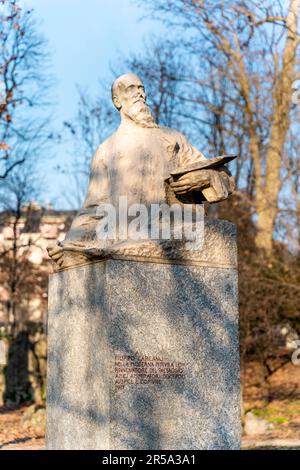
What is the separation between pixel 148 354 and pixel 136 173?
5.27 ft

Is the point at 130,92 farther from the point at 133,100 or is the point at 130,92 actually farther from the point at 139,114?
the point at 139,114

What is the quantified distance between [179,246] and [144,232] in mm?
308

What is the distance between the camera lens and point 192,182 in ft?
19.4

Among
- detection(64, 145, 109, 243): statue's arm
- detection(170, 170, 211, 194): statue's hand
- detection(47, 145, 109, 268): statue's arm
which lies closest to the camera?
detection(170, 170, 211, 194): statue's hand

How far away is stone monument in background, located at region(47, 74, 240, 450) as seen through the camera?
17.3 feet

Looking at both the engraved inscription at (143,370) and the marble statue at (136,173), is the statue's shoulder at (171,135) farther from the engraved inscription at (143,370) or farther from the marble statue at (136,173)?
the engraved inscription at (143,370)

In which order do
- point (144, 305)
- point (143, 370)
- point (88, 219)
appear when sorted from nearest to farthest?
point (143, 370) → point (144, 305) → point (88, 219)

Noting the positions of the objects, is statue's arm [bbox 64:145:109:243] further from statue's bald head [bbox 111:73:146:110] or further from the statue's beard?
statue's bald head [bbox 111:73:146:110]

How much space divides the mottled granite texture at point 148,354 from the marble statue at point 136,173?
0.30 meters

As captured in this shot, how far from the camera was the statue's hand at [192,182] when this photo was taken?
19.3 ft

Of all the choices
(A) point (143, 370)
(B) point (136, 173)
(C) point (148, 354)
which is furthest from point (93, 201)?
(A) point (143, 370)

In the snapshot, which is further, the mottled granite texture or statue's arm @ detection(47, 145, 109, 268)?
statue's arm @ detection(47, 145, 109, 268)

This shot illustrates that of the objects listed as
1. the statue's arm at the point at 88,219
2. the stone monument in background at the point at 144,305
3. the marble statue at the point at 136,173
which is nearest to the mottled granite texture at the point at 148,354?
the stone monument in background at the point at 144,305

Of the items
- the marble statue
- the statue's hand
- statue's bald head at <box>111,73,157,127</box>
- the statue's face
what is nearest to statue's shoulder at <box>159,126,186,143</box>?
the marble statue
